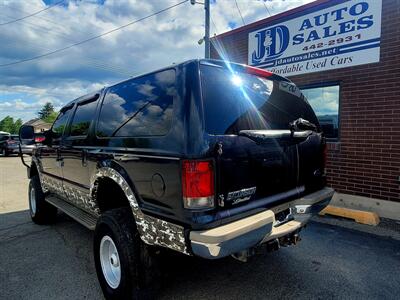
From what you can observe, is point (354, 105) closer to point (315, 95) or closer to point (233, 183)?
point (315, 95)

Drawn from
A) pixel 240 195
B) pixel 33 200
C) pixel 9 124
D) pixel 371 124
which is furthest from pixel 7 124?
pixel 240 195

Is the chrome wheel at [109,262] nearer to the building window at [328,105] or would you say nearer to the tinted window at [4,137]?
the building window at [328,105]

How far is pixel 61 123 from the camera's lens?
480cm

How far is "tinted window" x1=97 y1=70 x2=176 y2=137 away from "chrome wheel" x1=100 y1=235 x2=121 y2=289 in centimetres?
107

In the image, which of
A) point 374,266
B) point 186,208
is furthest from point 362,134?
point 186,208

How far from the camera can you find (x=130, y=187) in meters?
2.68

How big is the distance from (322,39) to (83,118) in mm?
4935

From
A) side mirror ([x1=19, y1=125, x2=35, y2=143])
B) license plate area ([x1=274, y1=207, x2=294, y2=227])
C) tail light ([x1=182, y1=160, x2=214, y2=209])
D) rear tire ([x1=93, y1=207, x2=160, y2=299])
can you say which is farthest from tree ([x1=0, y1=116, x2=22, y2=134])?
tail light ([x1=182, y1=160, x2=214, y2=209])

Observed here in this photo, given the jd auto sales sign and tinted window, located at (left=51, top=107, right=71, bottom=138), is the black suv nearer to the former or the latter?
tinted window, located at (left=51, top=107, right=71, bottom=138)

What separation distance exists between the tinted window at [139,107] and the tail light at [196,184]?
0.42 metres

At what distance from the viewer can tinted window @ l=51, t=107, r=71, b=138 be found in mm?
4629

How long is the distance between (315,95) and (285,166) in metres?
4.28

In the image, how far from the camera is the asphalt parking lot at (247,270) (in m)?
3.07

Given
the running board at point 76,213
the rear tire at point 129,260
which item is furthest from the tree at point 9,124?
the rear tire at point 129,260
